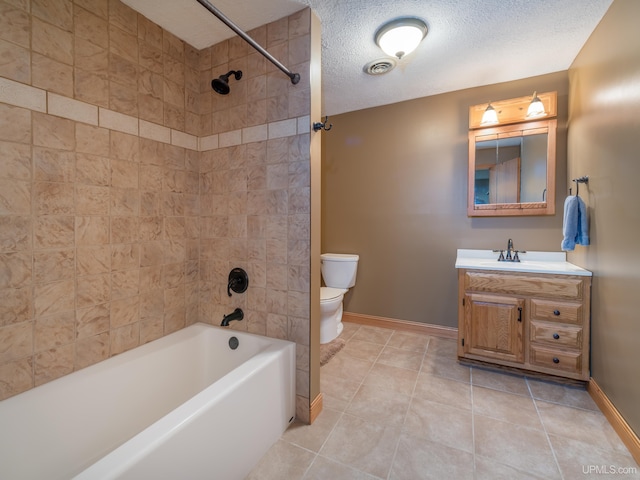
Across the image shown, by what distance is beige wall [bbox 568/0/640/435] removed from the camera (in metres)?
1.31

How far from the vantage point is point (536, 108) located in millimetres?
2184

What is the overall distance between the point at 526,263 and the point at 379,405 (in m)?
1.58

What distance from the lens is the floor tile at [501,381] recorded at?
1794mm

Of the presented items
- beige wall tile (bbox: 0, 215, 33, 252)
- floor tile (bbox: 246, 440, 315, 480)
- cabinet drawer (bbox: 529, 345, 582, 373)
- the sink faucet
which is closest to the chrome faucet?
the sink faucet

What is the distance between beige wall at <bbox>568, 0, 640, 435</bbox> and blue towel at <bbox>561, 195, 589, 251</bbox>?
0.04m

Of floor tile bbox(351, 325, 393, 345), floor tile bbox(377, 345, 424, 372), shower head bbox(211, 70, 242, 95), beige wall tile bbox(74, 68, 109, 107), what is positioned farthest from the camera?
floor tile bbox(351, 325, 393, 345)

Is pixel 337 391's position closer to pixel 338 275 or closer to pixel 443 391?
pixel 443 391

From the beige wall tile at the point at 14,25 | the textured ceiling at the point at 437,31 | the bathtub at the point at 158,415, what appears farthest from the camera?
the textured ceiling at the point at 437,31

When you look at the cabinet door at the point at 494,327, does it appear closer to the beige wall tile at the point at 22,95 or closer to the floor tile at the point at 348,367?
the floor tile at the point at 348,367

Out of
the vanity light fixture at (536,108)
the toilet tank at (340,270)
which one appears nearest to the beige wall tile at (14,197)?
the toilet tank at (340,270)

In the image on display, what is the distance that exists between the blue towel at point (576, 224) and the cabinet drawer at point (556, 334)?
1.75ft

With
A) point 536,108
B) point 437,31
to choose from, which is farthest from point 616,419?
point 437,31

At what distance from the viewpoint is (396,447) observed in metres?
1.33

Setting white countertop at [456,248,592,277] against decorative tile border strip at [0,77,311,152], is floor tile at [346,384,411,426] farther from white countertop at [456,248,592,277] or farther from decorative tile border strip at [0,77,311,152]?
decorative tile border strip at [0,77,311,152]
